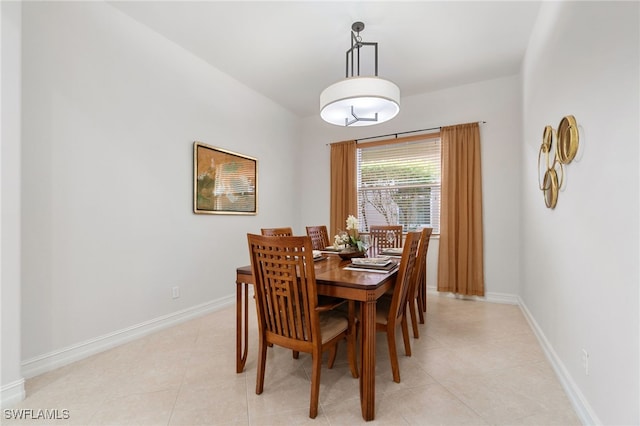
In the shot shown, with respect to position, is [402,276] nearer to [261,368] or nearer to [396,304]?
[396,304]

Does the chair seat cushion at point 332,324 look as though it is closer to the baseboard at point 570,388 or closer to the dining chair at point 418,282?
the dining chair at point 418,282

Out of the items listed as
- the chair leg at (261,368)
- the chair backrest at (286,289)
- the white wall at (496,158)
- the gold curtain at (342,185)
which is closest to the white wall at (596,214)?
the chair backrest at (286,289)

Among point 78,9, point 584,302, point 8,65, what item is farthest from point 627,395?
point 78,9

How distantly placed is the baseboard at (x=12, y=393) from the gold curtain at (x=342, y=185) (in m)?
3.73

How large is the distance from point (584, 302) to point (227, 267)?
343cm

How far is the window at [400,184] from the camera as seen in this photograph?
4316 mm

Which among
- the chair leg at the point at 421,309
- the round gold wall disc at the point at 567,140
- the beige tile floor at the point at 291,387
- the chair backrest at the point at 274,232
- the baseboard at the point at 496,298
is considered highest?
the round gold wall disc at the point at 567,140

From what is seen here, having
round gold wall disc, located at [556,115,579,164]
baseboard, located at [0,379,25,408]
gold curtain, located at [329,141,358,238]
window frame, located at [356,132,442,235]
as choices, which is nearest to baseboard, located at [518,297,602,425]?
round gold wall disc, located at [556,115,579,164]

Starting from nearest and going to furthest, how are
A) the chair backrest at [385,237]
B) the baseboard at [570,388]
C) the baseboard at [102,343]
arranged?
the baseboard at [570,388], the baseboard at [102,343], the chair backrest at [385,237]

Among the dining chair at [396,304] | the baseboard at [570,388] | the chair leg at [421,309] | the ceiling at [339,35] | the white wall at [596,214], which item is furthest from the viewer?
the chair leg at [421,309]

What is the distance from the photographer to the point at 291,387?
1955mm

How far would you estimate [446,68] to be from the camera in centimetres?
363

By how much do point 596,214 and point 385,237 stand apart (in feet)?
7.63

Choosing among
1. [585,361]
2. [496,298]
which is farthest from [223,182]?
[496,298]
